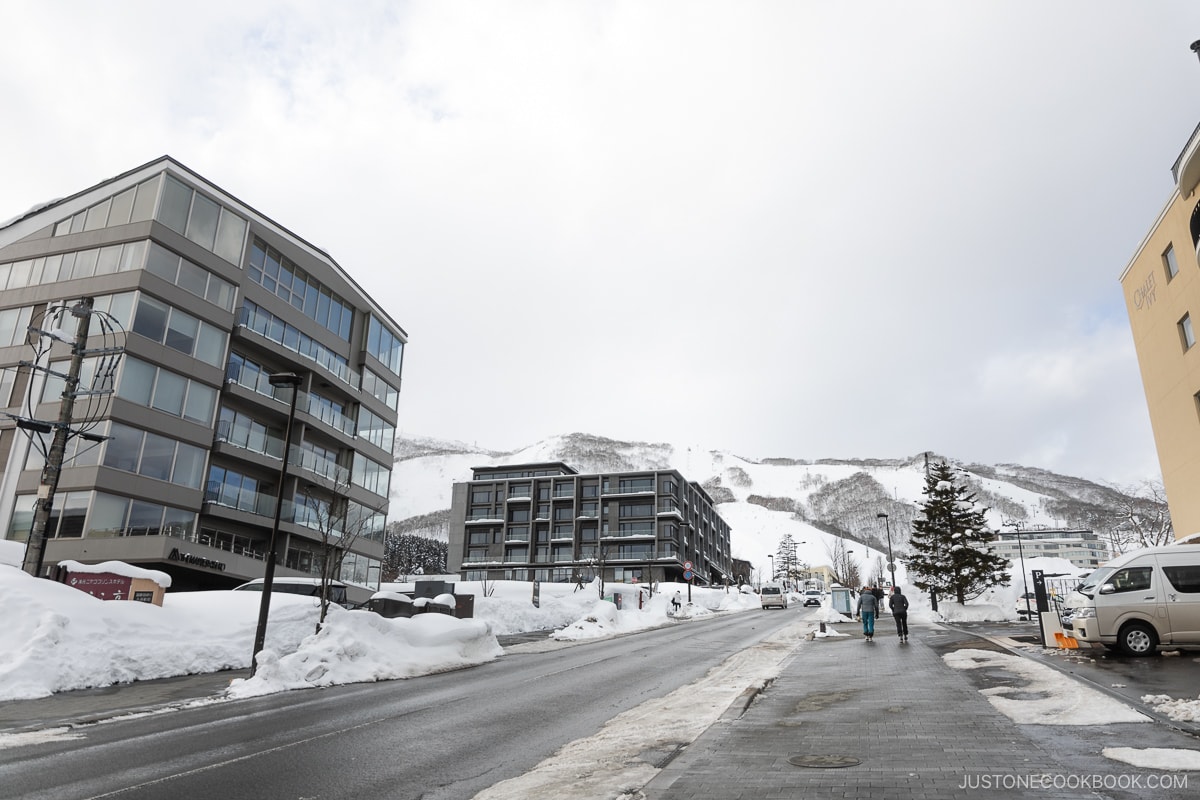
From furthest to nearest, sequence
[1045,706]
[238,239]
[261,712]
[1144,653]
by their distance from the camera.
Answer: [238,239] < [1144,653] < [261,712] < [1045,706]

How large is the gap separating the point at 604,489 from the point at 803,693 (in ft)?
298

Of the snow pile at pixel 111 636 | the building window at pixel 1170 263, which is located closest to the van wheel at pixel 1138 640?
the building window at pixel 1170 263

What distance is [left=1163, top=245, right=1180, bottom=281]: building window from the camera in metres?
26.3

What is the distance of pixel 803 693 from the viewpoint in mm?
12031

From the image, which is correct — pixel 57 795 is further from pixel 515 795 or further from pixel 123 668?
pixel 123 668

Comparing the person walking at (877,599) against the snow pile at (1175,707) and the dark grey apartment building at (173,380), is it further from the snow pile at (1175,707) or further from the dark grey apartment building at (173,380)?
the dark grey apartment building at (173,380)

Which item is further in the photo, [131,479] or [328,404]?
[328,404]

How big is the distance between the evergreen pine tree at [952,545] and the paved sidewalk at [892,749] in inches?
1258

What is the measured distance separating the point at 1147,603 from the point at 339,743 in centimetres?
1575

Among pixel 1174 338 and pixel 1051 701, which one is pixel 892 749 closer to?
pixel 1051 701

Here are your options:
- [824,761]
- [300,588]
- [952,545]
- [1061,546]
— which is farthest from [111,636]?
[1061,546]

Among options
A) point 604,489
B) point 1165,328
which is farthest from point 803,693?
point 604,489

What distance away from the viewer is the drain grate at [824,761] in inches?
266

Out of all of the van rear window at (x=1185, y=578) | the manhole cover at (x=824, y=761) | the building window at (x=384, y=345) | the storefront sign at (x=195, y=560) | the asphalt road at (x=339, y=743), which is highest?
the building window at (x=384, y=345)
